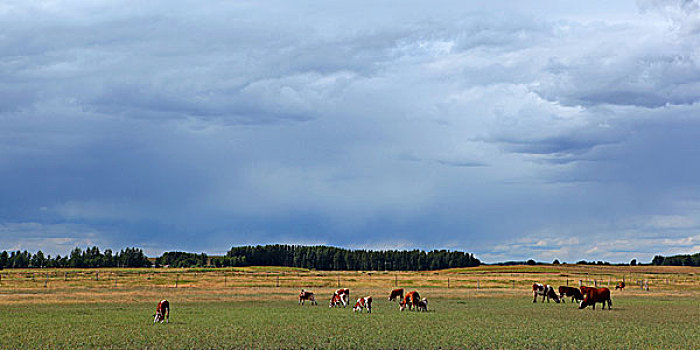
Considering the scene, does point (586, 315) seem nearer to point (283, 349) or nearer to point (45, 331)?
point (283, 349)

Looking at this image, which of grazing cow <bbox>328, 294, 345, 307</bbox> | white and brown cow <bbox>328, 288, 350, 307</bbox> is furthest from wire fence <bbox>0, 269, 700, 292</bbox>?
grazing cow <bbox>328, 294, 345, 307</bbox>

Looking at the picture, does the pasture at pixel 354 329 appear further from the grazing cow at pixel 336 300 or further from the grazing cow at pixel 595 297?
the grazing cow at pixel 336 300

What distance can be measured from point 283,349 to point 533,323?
14739mm

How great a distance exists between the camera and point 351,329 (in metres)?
29.0

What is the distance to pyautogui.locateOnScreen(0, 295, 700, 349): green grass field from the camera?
2439cm

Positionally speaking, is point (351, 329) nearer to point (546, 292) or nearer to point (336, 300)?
point (336, 300)

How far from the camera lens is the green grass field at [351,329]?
960 inches

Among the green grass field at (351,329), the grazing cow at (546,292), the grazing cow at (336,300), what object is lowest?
the green grass field at (351,329)

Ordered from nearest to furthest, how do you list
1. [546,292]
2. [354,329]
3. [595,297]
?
[354,329], [595,297], [546,292]

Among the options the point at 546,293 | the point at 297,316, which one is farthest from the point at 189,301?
the point at 546,293

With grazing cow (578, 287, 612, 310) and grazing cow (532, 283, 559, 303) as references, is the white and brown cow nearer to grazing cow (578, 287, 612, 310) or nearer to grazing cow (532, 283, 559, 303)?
grazing cow (532, 283, 559, 303)

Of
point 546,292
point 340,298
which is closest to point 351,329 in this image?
point 340,298

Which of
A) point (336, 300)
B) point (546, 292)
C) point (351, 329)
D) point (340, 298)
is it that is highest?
point (546, 292)

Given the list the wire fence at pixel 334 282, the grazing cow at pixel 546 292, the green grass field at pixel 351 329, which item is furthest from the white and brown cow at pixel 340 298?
the wire fence at pixel 334 282
